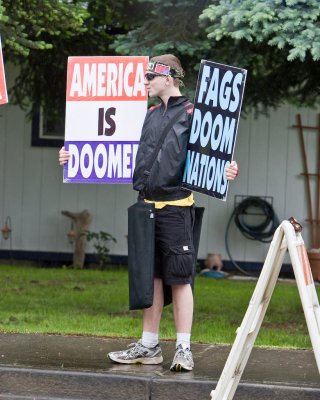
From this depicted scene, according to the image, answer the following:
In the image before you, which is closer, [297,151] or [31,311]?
[31,311]

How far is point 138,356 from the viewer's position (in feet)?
24.3

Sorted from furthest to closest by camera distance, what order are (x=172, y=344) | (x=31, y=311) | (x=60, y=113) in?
1. (x=60, y=113)
2. (x=31, y=311)
3. (x=172, y=344)

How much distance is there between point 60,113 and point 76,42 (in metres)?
1.31

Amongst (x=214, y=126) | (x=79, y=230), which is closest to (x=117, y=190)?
(x=79, y=230)

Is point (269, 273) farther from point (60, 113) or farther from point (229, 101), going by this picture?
point (60, 113)

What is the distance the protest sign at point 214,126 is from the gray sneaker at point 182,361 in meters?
1.08

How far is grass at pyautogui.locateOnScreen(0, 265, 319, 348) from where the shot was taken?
912cm

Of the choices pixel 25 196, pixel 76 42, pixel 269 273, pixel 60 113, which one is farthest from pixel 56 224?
pixel 269 273

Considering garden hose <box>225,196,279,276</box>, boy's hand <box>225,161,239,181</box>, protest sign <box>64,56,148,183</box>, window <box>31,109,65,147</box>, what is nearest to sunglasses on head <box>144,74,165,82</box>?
protest sign <box>64,56,148,183</box>

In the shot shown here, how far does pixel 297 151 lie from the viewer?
1537 cm

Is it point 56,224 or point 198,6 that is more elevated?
point 198,6

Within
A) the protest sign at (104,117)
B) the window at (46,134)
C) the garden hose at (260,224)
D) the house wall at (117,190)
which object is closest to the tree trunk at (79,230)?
the house wall at (117,190)

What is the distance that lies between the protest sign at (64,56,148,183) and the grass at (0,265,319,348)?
1656 mm

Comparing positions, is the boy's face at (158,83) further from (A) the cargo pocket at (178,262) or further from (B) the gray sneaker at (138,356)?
(B) the gray sneaker at (138,356)
